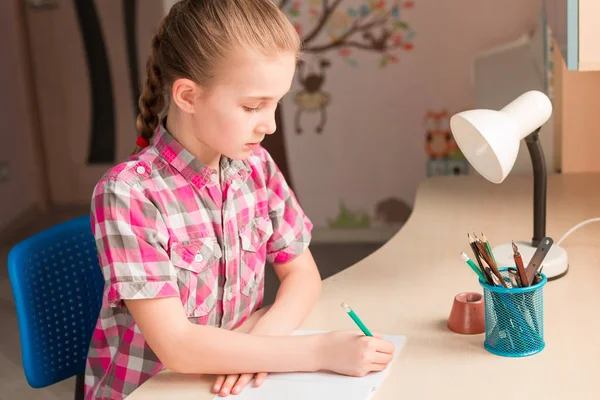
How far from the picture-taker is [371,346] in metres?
1.12

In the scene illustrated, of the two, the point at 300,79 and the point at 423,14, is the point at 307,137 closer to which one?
the point at 300,79

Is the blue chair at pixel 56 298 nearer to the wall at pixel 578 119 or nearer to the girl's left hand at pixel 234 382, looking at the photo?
the girl's left hand at pixel 234 382

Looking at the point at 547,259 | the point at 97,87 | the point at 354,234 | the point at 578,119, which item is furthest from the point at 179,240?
the point at 97,87

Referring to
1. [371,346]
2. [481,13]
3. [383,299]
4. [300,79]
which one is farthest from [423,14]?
[371,346]

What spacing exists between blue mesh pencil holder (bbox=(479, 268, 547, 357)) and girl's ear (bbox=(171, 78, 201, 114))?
0.50 metres

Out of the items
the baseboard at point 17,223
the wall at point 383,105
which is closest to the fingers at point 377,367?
the wall at point 383,105

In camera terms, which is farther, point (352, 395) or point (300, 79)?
point (300, 79)

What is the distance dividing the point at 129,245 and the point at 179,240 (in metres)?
0.10

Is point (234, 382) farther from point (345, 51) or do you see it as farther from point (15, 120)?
point (15, 120)

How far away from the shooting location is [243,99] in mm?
1159

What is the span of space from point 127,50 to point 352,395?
3080mm

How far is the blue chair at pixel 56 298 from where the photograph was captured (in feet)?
4.53

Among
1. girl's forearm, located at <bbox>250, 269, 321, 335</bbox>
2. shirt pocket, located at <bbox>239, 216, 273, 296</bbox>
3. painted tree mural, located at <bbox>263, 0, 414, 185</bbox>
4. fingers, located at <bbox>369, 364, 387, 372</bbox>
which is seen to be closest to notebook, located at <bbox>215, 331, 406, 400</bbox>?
fingers, located at <bbox>369, 364, 387, 372</bbox>

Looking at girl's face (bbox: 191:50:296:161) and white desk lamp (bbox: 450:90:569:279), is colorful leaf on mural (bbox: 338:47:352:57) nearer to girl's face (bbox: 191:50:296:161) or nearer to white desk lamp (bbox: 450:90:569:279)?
white desk lamp (bbox: 450:90:569:279)
